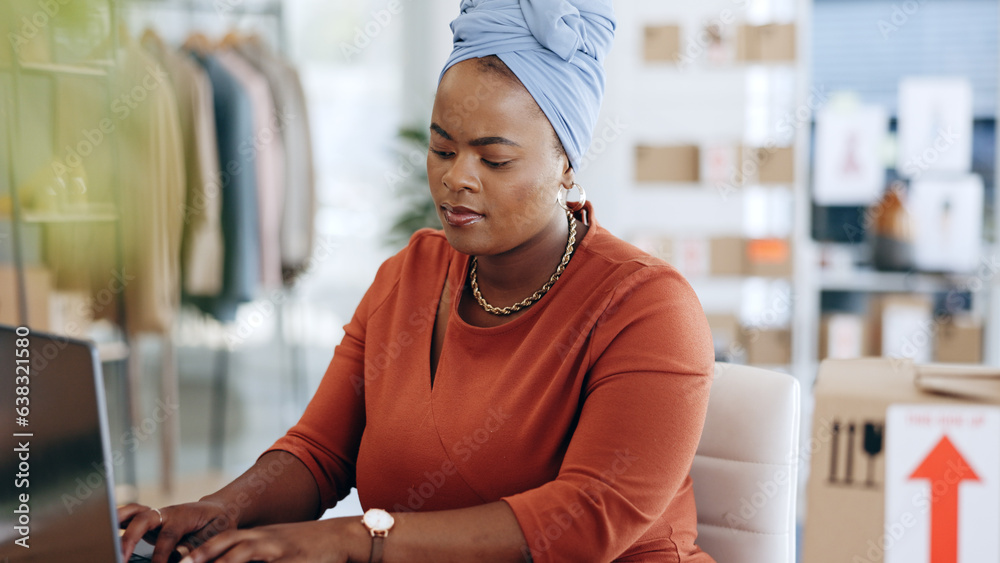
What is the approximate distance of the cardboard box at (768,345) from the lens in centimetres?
352

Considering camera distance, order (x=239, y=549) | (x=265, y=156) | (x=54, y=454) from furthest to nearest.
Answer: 1. (x=265, y=156)
2. (x=239, y=549)
3. (x=54, y=454)

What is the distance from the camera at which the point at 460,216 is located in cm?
111

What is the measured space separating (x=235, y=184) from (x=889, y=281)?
269 centimetres

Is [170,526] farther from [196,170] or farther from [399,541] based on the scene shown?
[196,170]

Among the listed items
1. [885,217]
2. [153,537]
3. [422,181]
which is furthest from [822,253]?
[153,537]

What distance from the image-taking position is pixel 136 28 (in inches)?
149

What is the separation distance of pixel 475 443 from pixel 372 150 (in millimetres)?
3343

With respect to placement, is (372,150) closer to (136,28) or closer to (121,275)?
(136,28)

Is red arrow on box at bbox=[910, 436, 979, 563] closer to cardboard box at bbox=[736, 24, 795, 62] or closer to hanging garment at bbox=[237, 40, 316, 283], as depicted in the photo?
hanging garment at bbox=[237, 40, 316, 283]
